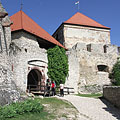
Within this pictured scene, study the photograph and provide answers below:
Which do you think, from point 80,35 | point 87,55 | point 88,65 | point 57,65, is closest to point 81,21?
point 80,35

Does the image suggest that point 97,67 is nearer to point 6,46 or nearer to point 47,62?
point 47,62

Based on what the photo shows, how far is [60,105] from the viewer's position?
806 centimetres

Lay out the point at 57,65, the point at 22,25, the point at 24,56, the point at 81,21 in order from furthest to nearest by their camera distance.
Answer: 1. the point at 81,21
2. the point at 57,65
3. the point at 22,25
4. the point at 24,56

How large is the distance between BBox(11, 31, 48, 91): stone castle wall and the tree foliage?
0.44 metres

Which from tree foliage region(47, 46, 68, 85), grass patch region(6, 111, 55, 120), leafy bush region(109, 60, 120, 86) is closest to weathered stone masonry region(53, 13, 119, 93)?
leafy bush region(109, 60, 120, 86)

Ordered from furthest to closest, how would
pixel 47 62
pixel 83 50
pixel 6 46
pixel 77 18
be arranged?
1. pixel 77 18
2. pixel 83 50
3. pixel 47 62
4. pixel 6 46

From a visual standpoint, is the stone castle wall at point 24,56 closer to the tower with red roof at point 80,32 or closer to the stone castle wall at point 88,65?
the stone castle wall at point 88,65

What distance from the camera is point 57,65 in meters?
13.4

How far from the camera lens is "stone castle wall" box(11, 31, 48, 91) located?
1104 cm

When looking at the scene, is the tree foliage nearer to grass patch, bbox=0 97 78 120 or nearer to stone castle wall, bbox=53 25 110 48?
grass patch, bbox=0 97 78 120

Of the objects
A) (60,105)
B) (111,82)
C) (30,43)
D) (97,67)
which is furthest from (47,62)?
(111,82)

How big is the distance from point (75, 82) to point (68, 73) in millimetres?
1235

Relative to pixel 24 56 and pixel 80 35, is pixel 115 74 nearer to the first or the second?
pixel 80 35

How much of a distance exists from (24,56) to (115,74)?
33.4ft
